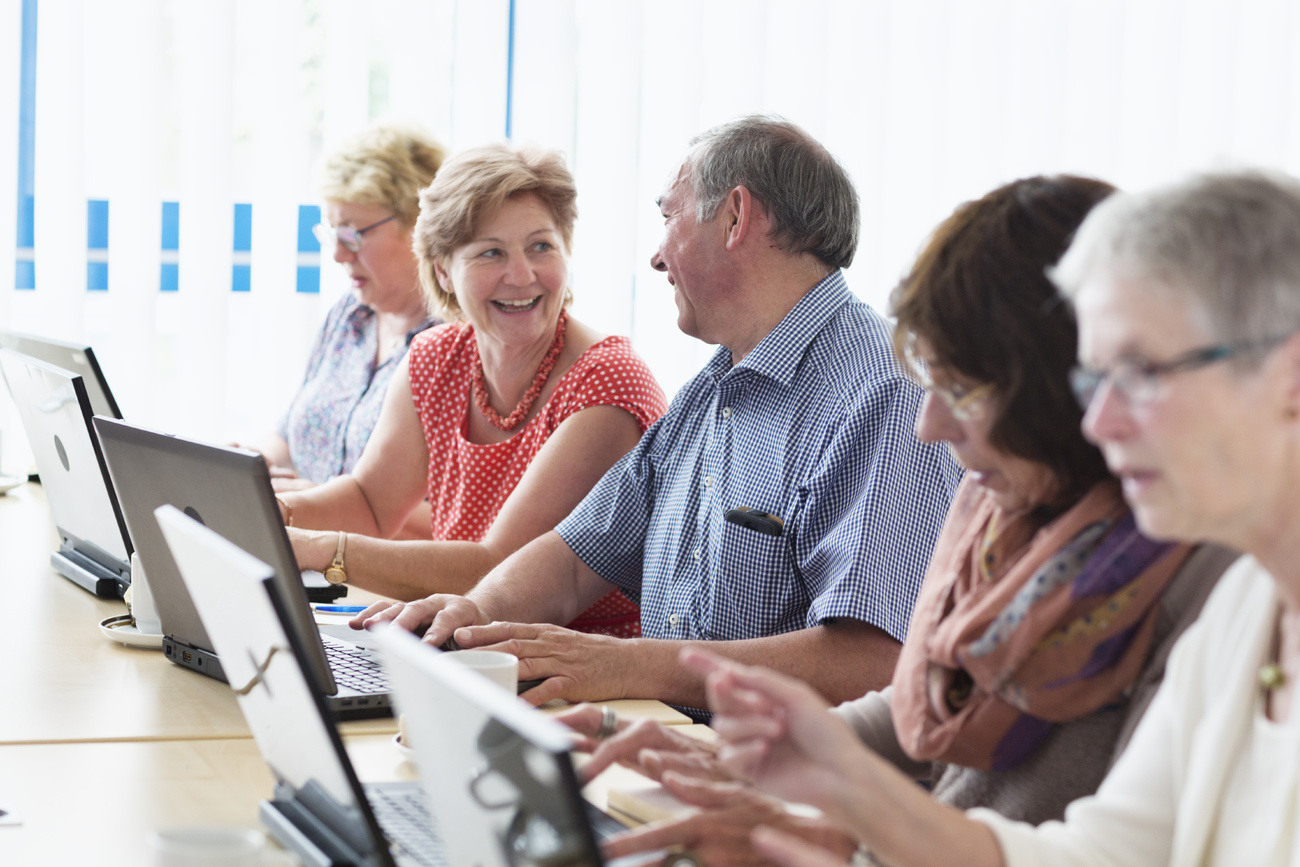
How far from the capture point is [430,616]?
1646mm

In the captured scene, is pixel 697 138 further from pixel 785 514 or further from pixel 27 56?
pixel 27 56

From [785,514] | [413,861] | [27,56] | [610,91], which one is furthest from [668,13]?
[413,861]

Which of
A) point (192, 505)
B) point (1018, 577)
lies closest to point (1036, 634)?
point (1018, 577)

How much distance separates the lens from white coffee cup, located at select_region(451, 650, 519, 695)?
1.25 metres

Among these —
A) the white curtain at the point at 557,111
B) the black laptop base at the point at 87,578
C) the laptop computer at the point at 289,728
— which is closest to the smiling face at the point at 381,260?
the white curtain at the point at 557,111

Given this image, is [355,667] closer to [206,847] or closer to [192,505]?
[192,505]

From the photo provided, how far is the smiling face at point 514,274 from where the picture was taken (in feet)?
7.97

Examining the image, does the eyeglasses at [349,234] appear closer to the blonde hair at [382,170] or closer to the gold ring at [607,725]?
the blonde hair at [382,170]

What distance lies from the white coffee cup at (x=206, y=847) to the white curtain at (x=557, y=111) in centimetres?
242

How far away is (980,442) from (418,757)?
54cm

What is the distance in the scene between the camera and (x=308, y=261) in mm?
3438

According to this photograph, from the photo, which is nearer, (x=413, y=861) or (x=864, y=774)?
(x=864, y=774)

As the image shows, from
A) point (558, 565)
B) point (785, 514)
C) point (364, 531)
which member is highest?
point (785, 514)

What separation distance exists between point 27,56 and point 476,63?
3.58 ft
